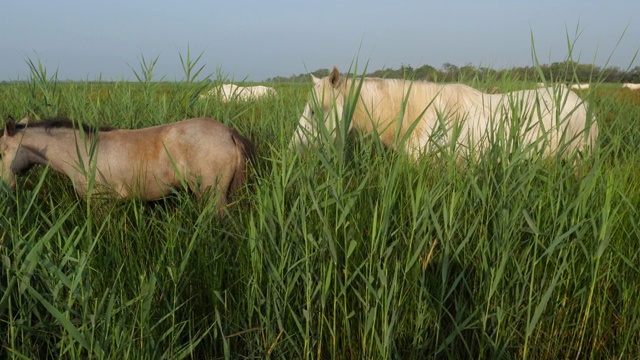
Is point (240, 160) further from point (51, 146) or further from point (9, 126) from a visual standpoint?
point (9, 126)

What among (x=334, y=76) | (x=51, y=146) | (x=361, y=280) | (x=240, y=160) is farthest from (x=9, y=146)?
(x=361, y=280)

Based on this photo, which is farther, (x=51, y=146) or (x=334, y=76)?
(x=334, y=76)

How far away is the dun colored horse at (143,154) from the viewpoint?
3.36 metres

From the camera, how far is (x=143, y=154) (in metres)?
3.47

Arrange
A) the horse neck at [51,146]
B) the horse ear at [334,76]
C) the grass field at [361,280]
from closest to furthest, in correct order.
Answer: the grass field at [361,280] → the horse neck at [51,146] → the horse ear at [334,76]


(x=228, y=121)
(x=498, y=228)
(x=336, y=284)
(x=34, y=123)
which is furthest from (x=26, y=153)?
(x=498, y=228)

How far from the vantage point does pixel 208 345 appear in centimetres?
214

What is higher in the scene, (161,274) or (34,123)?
(34,123)

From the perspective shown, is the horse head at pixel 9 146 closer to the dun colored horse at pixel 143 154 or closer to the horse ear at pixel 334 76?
the dun colored horse at pixel 143 154

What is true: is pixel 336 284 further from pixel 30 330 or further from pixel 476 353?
pixel 30 330

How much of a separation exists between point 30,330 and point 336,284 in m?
0.99

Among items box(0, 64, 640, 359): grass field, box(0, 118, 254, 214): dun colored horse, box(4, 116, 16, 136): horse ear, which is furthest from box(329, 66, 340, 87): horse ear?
box(4, 116, 16, 136): horse ear

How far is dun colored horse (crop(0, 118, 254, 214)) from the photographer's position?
3357mm

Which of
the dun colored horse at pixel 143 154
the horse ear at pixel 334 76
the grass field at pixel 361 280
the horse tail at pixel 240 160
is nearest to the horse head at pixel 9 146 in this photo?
the dun colored horse at pixel 143 154
